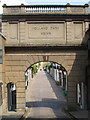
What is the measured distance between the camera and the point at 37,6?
22953 mm

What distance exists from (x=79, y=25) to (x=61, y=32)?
1650 mm

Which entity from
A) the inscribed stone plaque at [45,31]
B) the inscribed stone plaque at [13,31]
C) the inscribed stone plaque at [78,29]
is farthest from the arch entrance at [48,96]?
the inscribed stone plaque at [13,31]

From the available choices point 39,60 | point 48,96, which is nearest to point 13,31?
point 39,60

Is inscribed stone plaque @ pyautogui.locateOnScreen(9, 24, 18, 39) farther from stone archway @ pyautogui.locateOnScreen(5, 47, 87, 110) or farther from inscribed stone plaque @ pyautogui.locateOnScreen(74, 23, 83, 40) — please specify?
inscribed stone plaque @ pyautogui.locateOnScreen(74, 23, 83, 40)

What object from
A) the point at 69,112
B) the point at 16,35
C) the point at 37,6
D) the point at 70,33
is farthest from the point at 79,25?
the point at 69,112

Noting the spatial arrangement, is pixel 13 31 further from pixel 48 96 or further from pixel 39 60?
pixel 48 96

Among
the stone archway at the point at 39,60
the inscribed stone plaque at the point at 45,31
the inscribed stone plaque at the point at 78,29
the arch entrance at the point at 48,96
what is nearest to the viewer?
the stone archway at the point at 39,60

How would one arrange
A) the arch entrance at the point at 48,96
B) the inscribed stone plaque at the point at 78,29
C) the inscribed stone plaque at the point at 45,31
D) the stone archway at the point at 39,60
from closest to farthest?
the stone archway at the point at 39,60
the inscribed stone plaque at the point at 45,31
the inscribed stone plaque at the point at 78,29
the arch entrance at the point at 48,96

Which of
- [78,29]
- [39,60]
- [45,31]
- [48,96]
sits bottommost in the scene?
[48,96]

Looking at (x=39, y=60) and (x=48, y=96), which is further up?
(x=39, y=60)

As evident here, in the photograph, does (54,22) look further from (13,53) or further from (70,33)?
(13,53)

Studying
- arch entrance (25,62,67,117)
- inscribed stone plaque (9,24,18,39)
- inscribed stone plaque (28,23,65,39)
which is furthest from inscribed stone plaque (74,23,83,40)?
inscribed stone plaque (9,24,18,39)

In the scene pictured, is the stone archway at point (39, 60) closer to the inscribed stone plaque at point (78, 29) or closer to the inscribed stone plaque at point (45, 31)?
the inscribed stone plaque at point (45, 31)

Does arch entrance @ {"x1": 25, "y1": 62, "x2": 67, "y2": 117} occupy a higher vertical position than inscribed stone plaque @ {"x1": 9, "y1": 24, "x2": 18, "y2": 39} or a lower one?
lower
